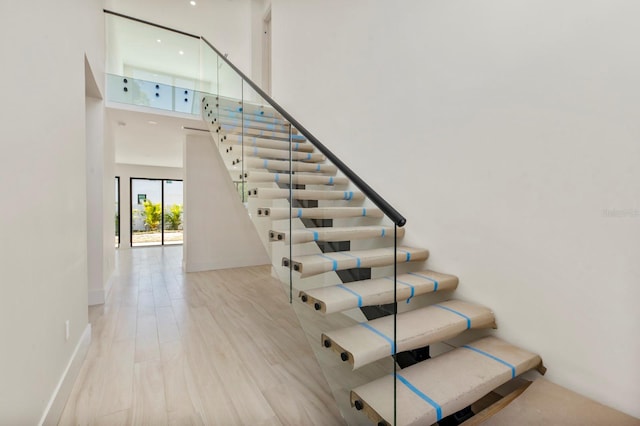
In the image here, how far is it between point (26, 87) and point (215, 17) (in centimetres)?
639

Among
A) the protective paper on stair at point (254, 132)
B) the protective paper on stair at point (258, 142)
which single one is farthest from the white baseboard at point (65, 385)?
the protective paper on stair at point (254, 132)

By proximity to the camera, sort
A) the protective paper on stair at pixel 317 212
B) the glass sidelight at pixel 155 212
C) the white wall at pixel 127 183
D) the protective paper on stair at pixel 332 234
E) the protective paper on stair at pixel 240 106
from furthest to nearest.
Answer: the glass sidelight at pixel 155 212 < the white wall at pixel 127 183 < the protective paper on stair at pixel 240 106 < the protective paper on stair at pixel 317 212 < the protective paper on stair at pixel 332 234

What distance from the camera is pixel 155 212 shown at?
9.73 meters

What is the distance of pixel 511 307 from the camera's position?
191cm

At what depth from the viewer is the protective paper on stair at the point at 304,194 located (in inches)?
94.3

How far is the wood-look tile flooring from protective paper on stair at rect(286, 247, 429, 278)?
0.80 meters

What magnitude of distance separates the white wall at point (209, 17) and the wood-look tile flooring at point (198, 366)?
221 inches

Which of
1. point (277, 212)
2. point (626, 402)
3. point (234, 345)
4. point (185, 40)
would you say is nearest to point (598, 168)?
point (626, 402)

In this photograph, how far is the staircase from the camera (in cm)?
141

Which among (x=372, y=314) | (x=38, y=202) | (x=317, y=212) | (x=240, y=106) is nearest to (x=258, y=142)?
(x=240, y=106)

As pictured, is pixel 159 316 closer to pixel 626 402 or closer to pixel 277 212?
pixel 277 212

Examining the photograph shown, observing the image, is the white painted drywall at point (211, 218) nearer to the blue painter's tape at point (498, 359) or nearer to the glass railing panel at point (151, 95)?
the glass railing panel at point (151, 95)

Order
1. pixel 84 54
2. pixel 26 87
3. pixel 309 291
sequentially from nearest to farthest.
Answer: pixel 26 87 < pixel 309 291 < pixel 84 54

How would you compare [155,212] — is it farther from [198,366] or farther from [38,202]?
[38,202]
